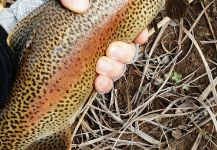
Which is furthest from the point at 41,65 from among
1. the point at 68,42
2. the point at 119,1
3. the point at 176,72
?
the point at 176,72

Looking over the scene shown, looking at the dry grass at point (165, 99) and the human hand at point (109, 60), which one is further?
the dry grass at point (165, 99)

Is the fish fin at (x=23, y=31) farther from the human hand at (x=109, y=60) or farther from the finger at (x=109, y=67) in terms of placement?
the finger at (x=109, y=67)

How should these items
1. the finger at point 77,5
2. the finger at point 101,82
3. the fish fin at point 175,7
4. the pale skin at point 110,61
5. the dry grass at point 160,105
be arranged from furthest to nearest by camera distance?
the dry grass at point 160,105, the fish fin at point 175,7, the finger at point 101,82, the pale skin at point 110,61, the finger at point 77,5

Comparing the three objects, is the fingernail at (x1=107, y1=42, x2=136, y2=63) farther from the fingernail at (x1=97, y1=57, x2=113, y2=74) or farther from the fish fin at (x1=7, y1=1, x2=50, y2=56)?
the fish fin at (x1=7, y1=1, x2=50, y2=56)

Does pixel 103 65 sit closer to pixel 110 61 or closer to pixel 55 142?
pixel 110 61

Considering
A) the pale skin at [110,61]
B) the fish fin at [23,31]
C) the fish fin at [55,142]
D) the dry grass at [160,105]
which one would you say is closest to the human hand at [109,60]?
the pale skin at [110,61]

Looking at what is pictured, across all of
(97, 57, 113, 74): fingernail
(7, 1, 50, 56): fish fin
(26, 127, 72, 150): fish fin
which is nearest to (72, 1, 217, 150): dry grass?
(26, 127, 72, 150): fish fin
